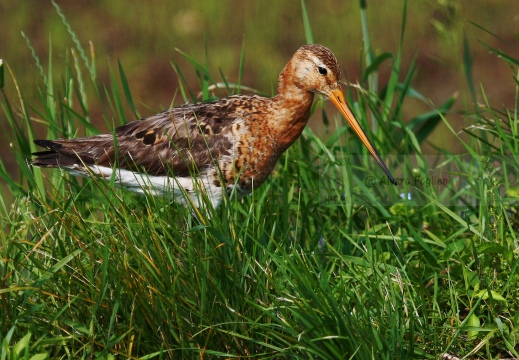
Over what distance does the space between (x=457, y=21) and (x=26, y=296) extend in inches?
107

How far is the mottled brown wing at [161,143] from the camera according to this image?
499cm

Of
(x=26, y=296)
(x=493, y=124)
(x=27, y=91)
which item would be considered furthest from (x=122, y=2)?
(x=26, y=296)

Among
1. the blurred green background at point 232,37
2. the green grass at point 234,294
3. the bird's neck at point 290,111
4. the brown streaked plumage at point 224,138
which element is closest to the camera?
the green grass at point 234,294

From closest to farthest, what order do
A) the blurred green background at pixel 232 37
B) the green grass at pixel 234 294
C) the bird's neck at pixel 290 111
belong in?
1. the green grass at pixel 234 294
2. the bird's neck at pixel 290 111
3. the blurred green background at pixel 232 37

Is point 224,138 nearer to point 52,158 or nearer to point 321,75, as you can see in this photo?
point 321,75

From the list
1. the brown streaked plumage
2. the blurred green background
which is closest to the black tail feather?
the brown streaked plumage

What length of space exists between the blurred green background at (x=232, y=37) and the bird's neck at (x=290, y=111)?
3.29 m

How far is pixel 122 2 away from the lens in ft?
33.1

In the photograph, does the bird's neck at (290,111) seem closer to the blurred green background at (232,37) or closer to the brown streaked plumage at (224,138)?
the brown streaked plumage at (224,138)

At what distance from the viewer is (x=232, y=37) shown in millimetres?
9547

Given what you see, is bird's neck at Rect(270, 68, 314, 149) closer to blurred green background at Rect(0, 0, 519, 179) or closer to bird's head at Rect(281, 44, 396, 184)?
bird's head at Rect(281, 44, 396, 184)

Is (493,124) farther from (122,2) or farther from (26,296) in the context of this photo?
(122,2)

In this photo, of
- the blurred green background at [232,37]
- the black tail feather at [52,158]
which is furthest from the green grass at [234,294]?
the blurred green background at [232,37]

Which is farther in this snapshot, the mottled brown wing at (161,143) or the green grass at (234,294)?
the mottled brown wing at (161,143)
